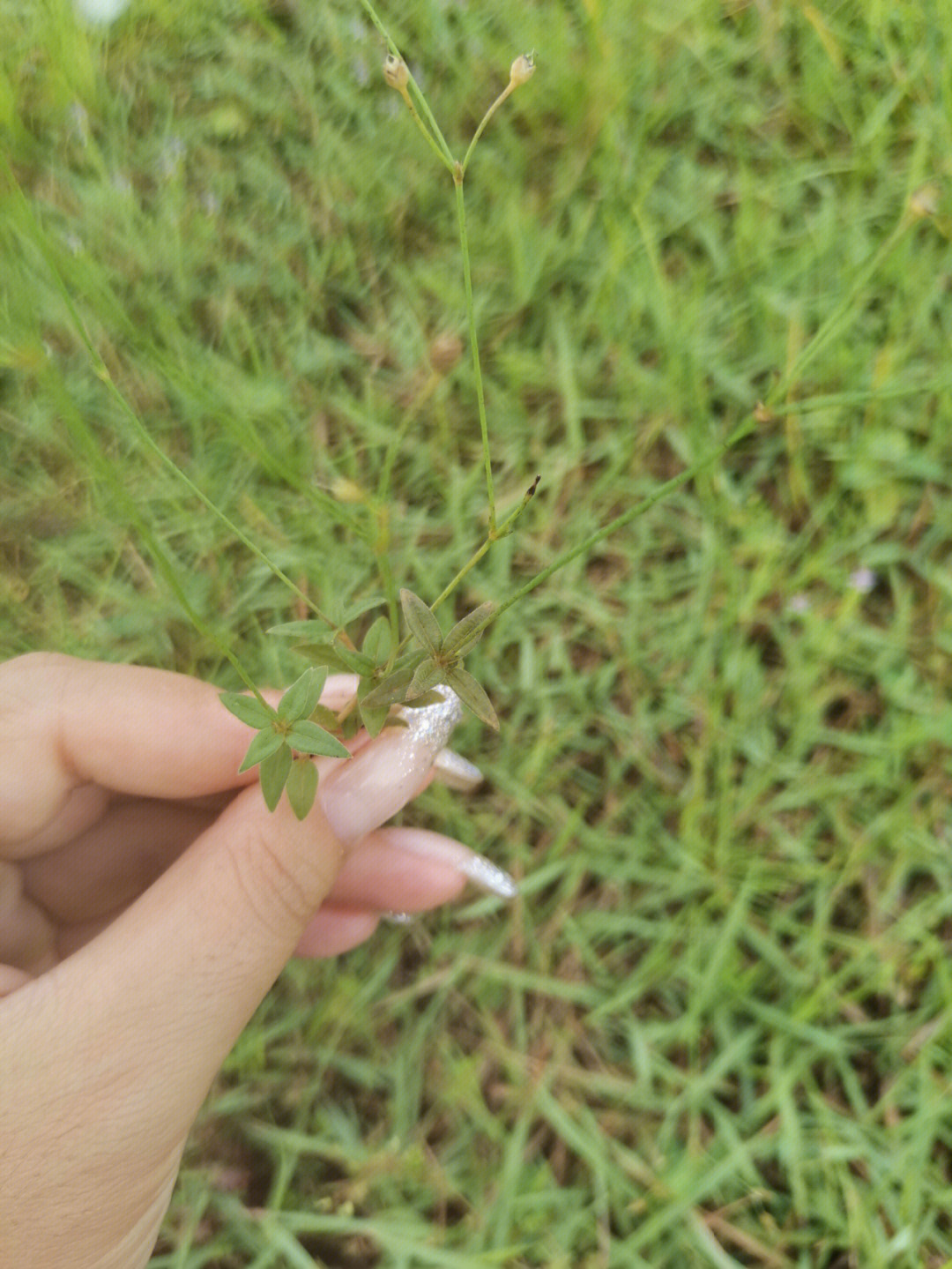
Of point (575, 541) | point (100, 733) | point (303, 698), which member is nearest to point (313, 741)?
point (303, 698)

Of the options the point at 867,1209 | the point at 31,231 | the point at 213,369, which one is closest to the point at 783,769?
the point at 867,1209

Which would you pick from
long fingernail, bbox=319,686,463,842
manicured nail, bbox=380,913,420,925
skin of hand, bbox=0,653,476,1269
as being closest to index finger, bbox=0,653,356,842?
skin of hand, bbox=0,653,476,1269

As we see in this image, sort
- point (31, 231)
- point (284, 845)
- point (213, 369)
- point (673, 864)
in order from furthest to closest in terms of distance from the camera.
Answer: point (213, 369) → point (673, 864) → point (284, 845) → point (31, 231)

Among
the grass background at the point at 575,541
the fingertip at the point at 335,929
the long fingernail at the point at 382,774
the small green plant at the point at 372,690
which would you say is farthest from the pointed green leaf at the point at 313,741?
the fingertip at the point at 335,929

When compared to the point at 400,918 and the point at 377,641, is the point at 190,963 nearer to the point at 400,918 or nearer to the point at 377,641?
the point at 377,641

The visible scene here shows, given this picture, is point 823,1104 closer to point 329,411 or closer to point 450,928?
point 450,928

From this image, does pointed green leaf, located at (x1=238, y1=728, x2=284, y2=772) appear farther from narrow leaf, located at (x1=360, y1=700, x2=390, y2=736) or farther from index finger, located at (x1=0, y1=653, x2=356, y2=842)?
index finger, located at (x1=0, y1=653, x2=356, y2=842)

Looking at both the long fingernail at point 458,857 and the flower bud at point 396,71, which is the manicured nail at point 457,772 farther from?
the flower bud at point 396,71

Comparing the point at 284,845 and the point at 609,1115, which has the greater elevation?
the point at 284,845
